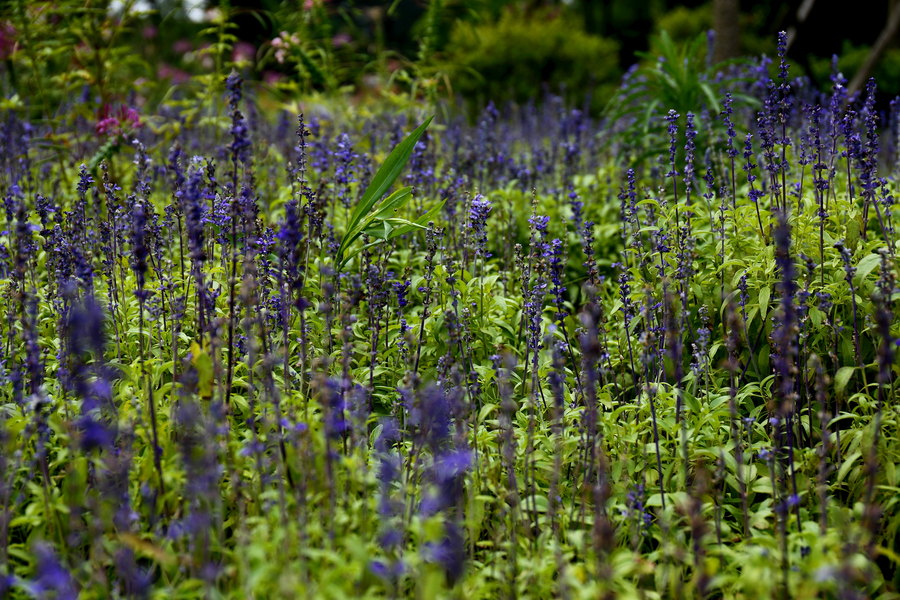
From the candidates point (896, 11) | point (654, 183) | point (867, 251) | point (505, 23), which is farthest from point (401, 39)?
point (867, 251)

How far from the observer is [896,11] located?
8.88 meters

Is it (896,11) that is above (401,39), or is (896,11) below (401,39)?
above

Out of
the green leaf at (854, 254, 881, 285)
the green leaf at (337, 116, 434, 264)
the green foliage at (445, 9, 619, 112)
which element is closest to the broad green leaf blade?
the green leaf at (337, 116, 434, 264)

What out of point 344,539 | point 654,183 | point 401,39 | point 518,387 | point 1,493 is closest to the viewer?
point 344,539

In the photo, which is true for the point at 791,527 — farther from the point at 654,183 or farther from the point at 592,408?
the point at 654,183

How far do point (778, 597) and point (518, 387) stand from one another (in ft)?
5.01

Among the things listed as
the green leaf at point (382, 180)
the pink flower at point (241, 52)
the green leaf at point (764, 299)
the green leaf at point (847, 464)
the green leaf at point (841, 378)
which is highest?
the green leaf at point (382, 180)

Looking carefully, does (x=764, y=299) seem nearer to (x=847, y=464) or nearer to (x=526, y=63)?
(x=847, y=464)

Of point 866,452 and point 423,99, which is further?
point 423,99

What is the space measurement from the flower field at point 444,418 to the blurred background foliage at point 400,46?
2416 mm

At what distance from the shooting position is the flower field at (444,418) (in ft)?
7.20

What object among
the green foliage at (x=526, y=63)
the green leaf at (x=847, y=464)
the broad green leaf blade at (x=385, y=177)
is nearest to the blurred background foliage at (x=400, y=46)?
the green foliage at (x=526, y=63)

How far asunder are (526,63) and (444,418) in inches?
472

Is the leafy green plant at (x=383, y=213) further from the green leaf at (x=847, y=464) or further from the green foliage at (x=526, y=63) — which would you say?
the green foliage at (x=526, y=63)
